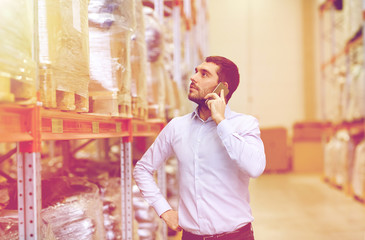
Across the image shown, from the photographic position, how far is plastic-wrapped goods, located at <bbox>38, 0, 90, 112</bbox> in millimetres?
1772

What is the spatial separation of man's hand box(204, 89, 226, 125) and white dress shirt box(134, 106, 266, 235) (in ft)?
0.16

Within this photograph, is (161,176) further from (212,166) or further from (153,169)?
(212,166)

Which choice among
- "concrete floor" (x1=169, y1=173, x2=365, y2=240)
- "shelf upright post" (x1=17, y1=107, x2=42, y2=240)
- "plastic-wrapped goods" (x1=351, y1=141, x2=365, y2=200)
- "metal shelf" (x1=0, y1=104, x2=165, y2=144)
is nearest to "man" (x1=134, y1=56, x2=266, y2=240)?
"metal shelf" (x1=0, y1=104, x2=165, y2=144)

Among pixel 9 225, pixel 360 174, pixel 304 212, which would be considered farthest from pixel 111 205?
pixel 360 174

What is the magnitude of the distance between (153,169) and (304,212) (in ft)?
16.9

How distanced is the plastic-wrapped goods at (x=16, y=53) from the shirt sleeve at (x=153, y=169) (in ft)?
3.47

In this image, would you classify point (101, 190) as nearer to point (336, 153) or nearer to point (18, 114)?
point (18, 114)

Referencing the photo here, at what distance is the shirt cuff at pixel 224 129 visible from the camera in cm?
203

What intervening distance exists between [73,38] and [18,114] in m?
0.65

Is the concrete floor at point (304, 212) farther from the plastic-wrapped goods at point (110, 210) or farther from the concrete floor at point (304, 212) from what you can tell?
the plastic-wrapped goods at point (110, 210)

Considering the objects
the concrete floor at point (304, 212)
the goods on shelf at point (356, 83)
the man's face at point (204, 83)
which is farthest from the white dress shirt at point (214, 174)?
the goods on shelf at point (356, 83)

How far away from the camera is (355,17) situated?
7.93 m

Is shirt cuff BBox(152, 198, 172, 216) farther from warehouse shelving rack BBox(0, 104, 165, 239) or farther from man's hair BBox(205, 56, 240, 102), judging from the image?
man's hair BBox(205, 56, 240, 102)

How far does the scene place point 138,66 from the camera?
326 cm
